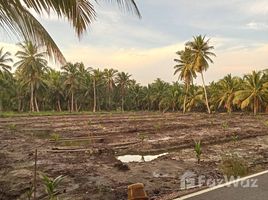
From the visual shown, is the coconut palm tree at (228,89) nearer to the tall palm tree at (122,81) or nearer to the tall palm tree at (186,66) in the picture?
the tall palm tree at (186,66)

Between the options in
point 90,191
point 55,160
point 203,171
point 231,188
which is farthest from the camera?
point 55,160

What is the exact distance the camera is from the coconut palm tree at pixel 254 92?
46.7 meters

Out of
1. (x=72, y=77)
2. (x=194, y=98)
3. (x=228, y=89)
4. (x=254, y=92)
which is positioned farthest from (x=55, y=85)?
(x=254, y=92)

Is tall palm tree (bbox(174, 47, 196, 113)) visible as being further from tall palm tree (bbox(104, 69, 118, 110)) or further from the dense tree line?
tall palm tree (bbox(104, 69, 118, 110))

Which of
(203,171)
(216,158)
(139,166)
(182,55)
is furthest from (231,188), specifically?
(182,55)

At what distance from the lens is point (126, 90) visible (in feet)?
251

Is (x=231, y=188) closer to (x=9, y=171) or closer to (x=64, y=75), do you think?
(x=9, y=171)

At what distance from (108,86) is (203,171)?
61295mm

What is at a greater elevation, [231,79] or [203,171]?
[231,79]

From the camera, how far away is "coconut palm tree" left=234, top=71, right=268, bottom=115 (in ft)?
153

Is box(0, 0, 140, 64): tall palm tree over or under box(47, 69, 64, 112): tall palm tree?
under

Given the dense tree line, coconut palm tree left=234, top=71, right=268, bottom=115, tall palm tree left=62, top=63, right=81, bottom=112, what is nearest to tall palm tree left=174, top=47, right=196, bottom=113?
the dense tree line

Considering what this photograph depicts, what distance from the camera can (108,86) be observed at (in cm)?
7031

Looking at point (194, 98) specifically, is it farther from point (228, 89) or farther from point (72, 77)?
point (72, 77)
